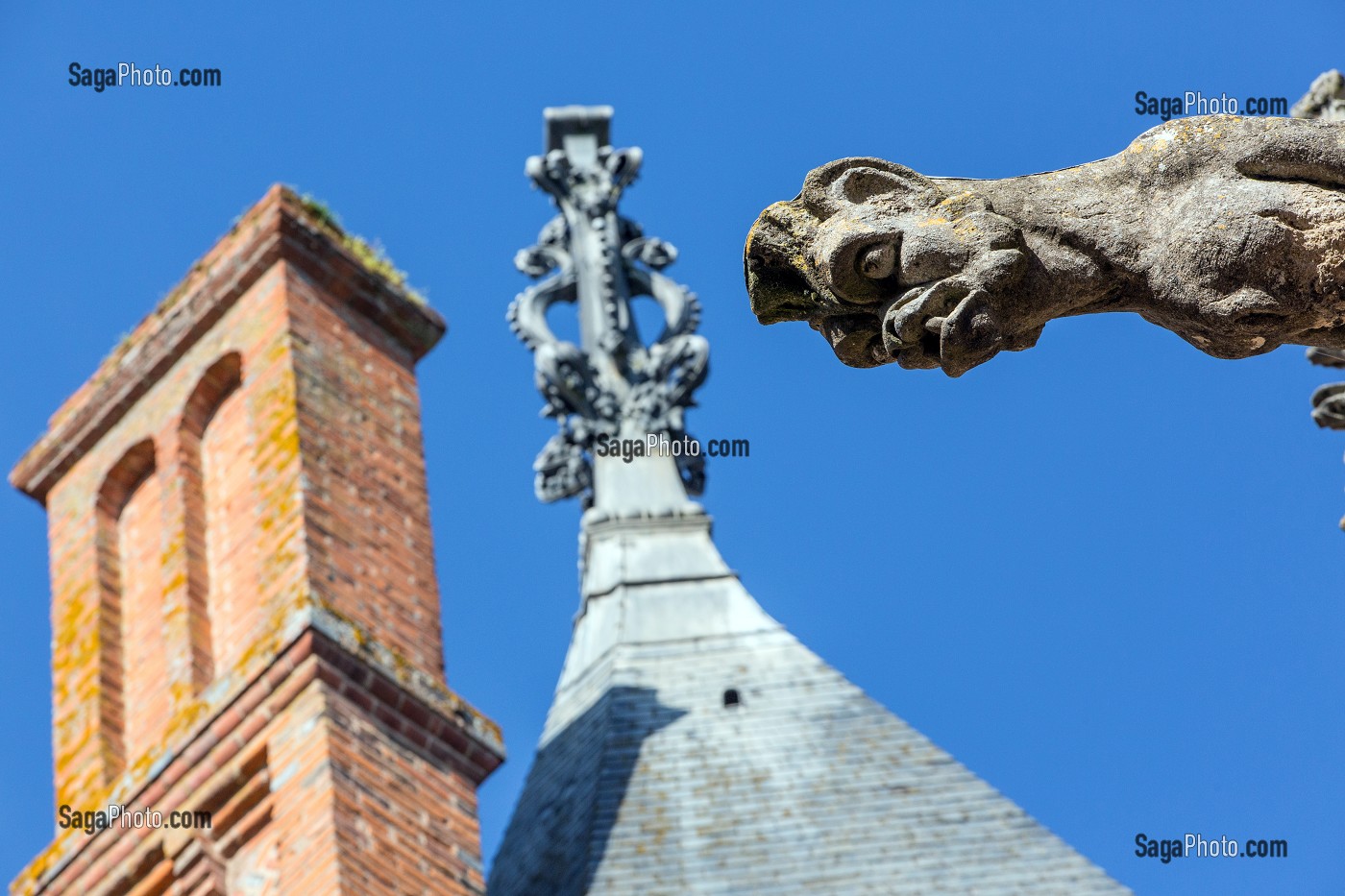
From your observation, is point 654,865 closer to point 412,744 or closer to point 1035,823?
point 1035,823

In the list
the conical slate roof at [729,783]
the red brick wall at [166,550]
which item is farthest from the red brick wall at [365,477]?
the conical slate roof at [729,783]

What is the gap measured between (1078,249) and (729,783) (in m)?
16.6

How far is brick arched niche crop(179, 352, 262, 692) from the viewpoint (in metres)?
16.7

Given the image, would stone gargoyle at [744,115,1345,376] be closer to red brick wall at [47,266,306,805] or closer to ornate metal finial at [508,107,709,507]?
red brick wall at [47,266,306,805]

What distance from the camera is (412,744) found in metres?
15.1

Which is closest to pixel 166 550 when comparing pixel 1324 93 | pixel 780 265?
pixel 1324 93

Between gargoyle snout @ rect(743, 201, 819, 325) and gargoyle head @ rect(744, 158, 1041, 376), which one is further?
gargoyle snout @ rect(743, 201, 819, 325)

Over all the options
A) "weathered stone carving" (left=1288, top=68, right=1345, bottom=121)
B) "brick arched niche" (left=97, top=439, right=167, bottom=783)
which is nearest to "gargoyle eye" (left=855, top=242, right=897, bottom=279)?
"weathered stone carving" (left=1288, top=68, right=1345, bottom=121)

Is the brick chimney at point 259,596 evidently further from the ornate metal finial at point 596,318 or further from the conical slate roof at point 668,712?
the ornate metal finial at point 596,318

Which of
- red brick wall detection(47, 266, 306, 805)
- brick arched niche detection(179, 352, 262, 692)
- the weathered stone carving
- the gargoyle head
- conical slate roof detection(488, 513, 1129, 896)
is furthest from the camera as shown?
conical slate roof detection(488, 513, 1129, 896)

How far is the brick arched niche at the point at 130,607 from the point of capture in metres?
16.9

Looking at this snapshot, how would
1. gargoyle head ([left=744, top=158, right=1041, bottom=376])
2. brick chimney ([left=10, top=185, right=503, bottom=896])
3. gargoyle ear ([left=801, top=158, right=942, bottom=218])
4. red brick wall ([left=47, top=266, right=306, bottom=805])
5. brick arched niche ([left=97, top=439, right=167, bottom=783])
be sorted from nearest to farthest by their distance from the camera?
gargoyle head ([left=744, top=158, right=1041, bottom=376])
gargoyle ear ([left=801, top=158, right=942, bottom=218])
brick chimney ([left=10, top=185, right=503, bottom=896])
red brick wall ([left=47, top=266, right=306, bottom=805])
brick arched niche ([left=97, top=439, right=167, bottom=783])

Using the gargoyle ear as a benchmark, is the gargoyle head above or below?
below

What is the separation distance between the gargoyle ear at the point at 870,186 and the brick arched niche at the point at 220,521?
12195mm
